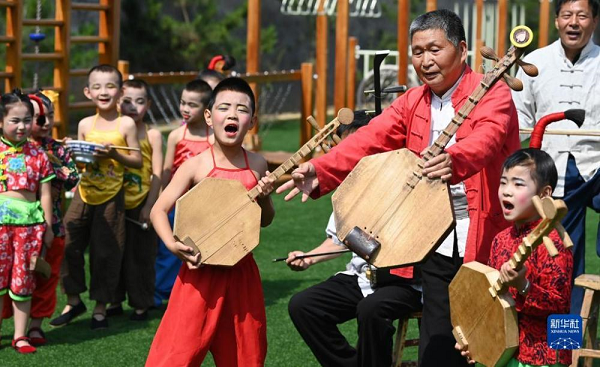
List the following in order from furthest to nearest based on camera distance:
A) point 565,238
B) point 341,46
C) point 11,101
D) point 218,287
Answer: point 341,46, point 11,101, point 218,287, point 565,238

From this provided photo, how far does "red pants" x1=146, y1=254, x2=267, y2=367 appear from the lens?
161 inches

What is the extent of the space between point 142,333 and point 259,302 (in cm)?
199

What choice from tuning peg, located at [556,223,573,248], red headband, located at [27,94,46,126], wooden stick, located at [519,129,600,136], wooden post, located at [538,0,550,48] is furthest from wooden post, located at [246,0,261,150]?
tuning peg, located at [556,223,573,248]

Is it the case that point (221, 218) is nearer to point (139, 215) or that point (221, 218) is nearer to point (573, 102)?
point (573, 102)

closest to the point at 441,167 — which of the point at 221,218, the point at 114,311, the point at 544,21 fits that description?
the point at 221,218

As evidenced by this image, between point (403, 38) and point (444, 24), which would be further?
point (403, 38)

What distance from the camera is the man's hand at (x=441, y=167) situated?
352 cm

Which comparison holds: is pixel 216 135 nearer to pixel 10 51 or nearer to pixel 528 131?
pixel 528 131

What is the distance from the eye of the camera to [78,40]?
8.91m

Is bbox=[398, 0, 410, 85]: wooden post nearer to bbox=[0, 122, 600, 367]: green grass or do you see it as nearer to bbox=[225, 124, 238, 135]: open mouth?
bbox=[0, 122, 600, 367]: green grass

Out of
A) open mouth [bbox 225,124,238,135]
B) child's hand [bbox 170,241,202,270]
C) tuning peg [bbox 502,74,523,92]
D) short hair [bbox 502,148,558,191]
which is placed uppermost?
tuning peg [bbox 502,74,523,92]

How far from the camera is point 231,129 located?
13.9 ft

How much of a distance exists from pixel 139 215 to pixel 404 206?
3.18 meters

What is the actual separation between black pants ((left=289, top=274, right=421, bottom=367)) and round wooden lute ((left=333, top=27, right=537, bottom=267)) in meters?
0.65
